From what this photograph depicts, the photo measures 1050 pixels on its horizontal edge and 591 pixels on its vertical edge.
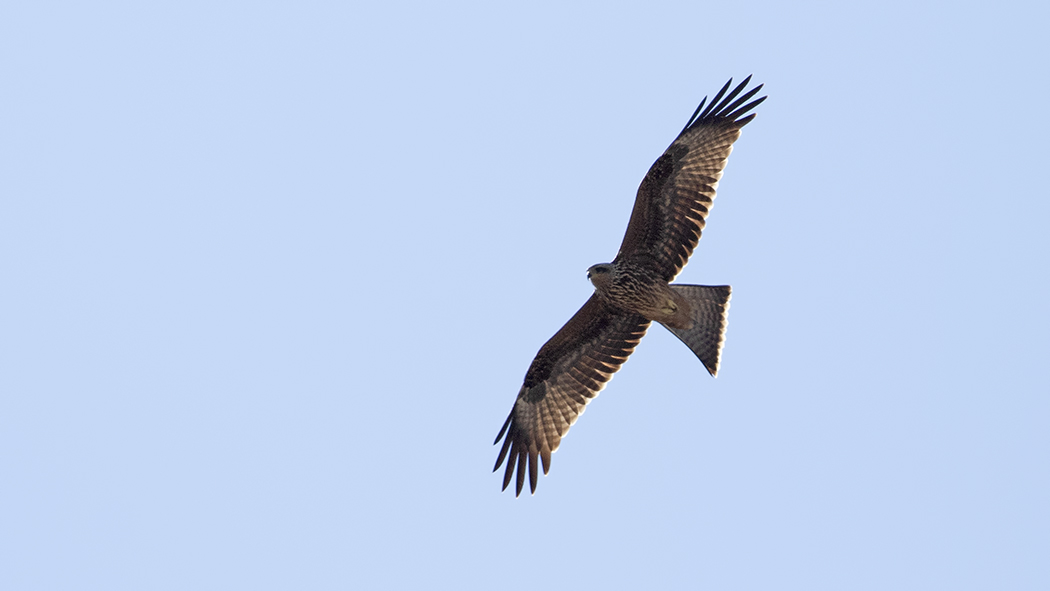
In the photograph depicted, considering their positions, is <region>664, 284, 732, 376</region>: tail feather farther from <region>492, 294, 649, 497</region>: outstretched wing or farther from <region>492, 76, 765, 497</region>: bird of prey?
<region>492, 294, 649, 497</region>: outstretched wing

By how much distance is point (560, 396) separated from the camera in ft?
42.3

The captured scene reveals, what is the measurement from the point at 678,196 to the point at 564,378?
229 cm

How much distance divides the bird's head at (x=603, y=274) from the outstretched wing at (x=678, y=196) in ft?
0.73

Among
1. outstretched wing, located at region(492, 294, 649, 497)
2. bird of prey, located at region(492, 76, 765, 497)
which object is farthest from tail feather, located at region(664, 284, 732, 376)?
outstretched wing, located at region(492, 294, 649, 497)

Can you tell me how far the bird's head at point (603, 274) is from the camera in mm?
12102

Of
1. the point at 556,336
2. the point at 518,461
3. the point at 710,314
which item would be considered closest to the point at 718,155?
the point at 710,314

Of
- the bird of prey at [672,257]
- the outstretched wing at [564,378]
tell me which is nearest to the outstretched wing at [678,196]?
the bird of prey at [672,257]

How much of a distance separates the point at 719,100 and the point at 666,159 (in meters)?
0.91

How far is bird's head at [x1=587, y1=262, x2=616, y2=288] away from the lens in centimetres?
1210

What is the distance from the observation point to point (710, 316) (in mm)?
12195

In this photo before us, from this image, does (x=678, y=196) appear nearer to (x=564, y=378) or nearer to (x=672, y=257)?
(x=672, y=257)

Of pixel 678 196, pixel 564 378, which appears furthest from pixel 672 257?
pixel 564 378

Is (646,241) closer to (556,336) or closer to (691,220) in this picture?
(691,220)

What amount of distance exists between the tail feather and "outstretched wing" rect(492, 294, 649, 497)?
2.20ft
